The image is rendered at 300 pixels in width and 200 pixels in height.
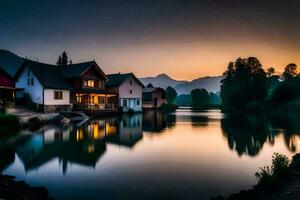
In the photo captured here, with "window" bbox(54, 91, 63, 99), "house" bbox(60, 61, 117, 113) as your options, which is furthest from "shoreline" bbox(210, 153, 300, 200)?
"house" bbox(60, 61, 117, 113)

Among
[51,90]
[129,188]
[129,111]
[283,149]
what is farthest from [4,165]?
[129,111]

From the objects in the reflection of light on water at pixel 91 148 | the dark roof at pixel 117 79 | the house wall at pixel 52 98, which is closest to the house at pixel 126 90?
the dark roof at pixel 117 79

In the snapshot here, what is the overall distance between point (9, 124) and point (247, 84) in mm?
62274

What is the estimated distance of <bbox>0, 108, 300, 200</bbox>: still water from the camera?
9.66 meters

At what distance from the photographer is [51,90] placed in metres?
40.0

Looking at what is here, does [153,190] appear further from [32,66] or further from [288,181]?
[32,66]

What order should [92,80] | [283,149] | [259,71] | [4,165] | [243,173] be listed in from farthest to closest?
[259,71], [92,80], [283,149], [4,165], [243,173]

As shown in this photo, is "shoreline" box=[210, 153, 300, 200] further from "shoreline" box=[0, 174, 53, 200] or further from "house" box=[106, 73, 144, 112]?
"house" box=[106, 73, 144, 112]

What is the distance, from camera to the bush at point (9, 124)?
2423 centimetres

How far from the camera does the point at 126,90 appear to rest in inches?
2324

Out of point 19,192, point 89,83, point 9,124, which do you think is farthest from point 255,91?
point 19,192

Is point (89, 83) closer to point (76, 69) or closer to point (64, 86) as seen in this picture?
point (76, 69)

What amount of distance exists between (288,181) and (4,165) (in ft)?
42.1

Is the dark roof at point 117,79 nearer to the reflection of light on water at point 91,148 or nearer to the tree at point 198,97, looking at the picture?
the reflection of light on water at point 91,148
